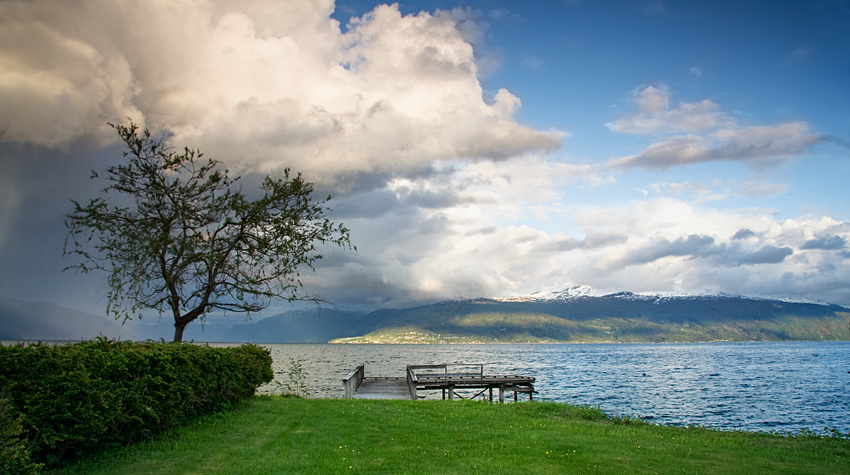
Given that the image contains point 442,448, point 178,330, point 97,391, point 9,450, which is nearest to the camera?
point 9,450

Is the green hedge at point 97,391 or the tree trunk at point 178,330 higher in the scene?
the tree trunk at point 178,330

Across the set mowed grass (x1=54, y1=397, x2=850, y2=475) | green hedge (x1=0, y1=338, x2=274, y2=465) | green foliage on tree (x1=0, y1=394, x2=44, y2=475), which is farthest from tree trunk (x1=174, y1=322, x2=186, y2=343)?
green foliage on tree (x1=0, y1=394, x2=44, y2=475)

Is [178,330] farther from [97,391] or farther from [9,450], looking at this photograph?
[9,450]

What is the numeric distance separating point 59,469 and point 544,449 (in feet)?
30.7

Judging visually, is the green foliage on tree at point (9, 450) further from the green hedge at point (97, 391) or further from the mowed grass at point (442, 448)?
the mowed grass at point (442, 448)

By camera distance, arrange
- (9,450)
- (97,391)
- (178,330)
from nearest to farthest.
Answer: (9,450)
(97,391)
(178,330)

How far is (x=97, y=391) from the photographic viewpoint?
8.90 metres

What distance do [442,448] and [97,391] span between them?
6.98 m

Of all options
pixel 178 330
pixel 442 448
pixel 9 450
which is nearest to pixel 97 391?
pixel 9 450

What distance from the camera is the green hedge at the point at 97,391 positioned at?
796 centimetres

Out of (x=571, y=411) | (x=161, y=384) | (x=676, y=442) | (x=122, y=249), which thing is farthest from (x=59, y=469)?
(x=571, y=411)

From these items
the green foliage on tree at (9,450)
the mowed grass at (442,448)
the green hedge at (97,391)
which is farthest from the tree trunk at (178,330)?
the green foliage on tree at (9,450)

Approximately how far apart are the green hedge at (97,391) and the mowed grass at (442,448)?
1.48ft

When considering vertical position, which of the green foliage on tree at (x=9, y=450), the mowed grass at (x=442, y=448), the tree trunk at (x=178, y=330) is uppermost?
the tree trunk at (x=178, y=330)
